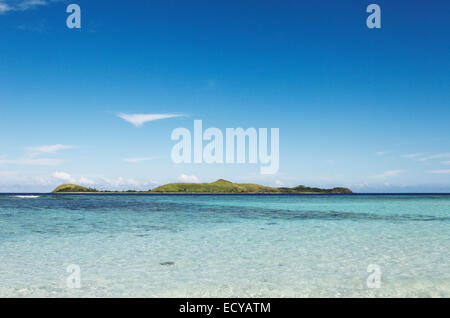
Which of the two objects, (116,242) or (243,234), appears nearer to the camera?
(116,242)

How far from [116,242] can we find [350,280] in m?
10.3

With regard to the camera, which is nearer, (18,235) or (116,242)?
(116,242)

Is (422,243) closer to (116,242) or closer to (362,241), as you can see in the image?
(362,241)

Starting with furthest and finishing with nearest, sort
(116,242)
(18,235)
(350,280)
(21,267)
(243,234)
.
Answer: (243,234)
(18,235)
(116,242)
(21,267)
(350,280)

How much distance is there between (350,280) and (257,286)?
106 inches

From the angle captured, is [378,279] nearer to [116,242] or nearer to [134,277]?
[134,277]

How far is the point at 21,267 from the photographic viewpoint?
1030cm
